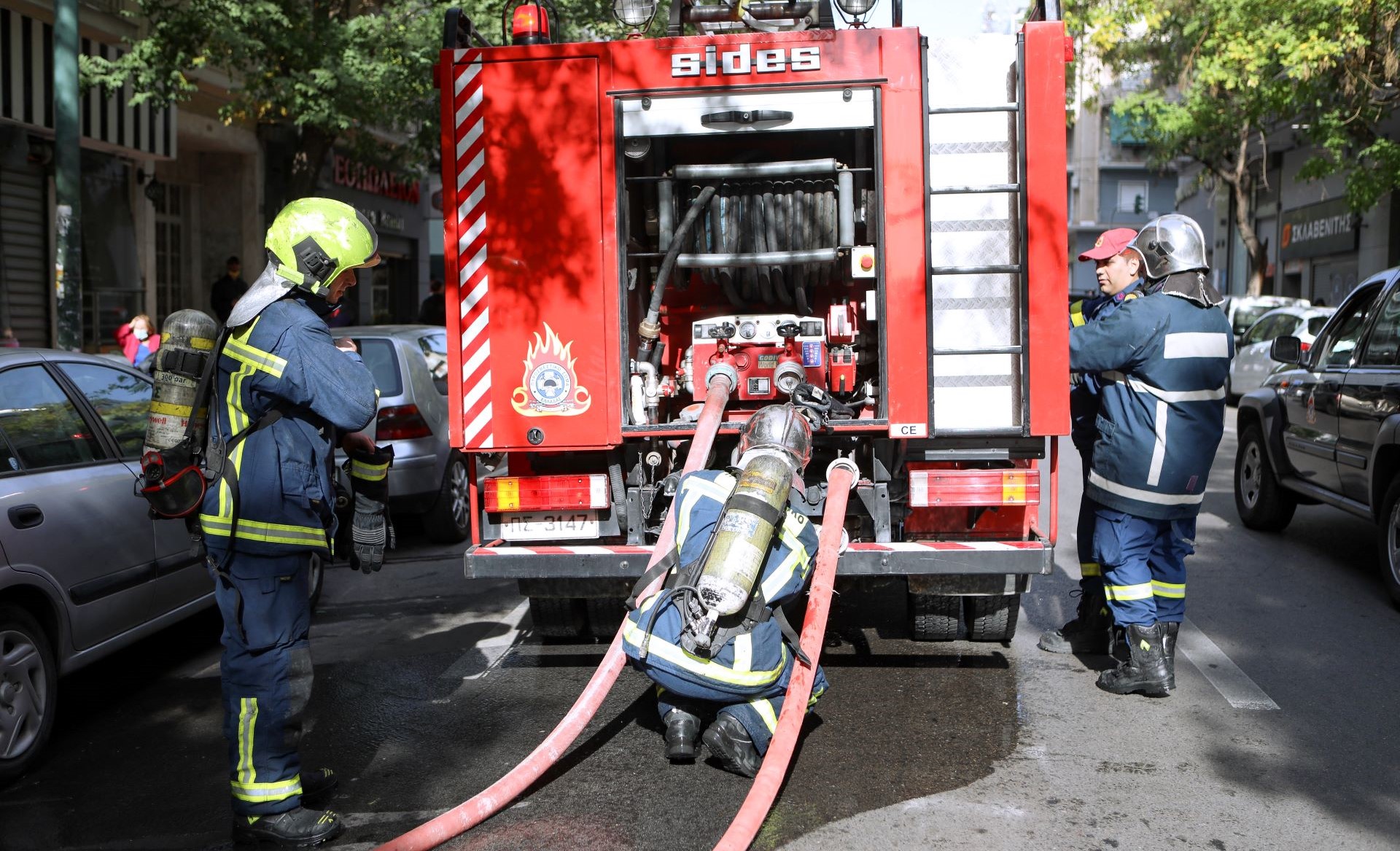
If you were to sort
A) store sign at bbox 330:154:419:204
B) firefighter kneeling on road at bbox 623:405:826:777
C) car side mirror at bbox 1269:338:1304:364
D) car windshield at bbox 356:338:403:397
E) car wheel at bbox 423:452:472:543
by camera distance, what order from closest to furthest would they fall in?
1. firefighter kneeling on road at bbox 623:405:826:777
2. car side mirror at bbox 1269:338:1304:364
3. car windshield at bbox 356:338:403:397
4. car wheel at bbox 423:452:472:543
5. store sign at bbox 330:154:419:204

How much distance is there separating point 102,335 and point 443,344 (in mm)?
8193

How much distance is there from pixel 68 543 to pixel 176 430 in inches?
48.5

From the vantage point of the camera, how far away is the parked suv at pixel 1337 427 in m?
7.13

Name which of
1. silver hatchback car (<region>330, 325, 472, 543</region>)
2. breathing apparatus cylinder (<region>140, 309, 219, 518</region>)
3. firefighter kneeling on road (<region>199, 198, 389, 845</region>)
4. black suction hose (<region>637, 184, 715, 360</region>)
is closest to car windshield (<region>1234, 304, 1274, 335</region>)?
silver hatchback car (<region>330, 325, 472, 543</region>)

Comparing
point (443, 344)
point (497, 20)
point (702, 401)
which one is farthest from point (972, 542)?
point (497, 20)

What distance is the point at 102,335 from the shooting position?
1658 centimetres

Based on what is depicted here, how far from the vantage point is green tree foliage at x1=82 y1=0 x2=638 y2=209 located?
504 inches

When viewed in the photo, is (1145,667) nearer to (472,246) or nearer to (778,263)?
(778,263)

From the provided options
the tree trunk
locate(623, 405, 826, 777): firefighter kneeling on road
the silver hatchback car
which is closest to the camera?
locate(623, 405, 826, 777): firefighter kneeling on road

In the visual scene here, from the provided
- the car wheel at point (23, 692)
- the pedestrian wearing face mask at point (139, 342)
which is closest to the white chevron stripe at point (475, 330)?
the car wheel at point (23, 692)

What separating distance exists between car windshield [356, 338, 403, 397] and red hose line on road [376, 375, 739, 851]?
4.41 meters

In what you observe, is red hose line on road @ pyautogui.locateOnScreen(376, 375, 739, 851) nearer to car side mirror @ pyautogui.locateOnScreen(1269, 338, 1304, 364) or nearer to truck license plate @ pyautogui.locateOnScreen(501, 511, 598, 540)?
truck license plate @ pyautogui.locateOnScreen(501, 511, 598, 540)

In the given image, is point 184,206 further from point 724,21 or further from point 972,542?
point 972,542

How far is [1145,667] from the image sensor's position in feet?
17.5
